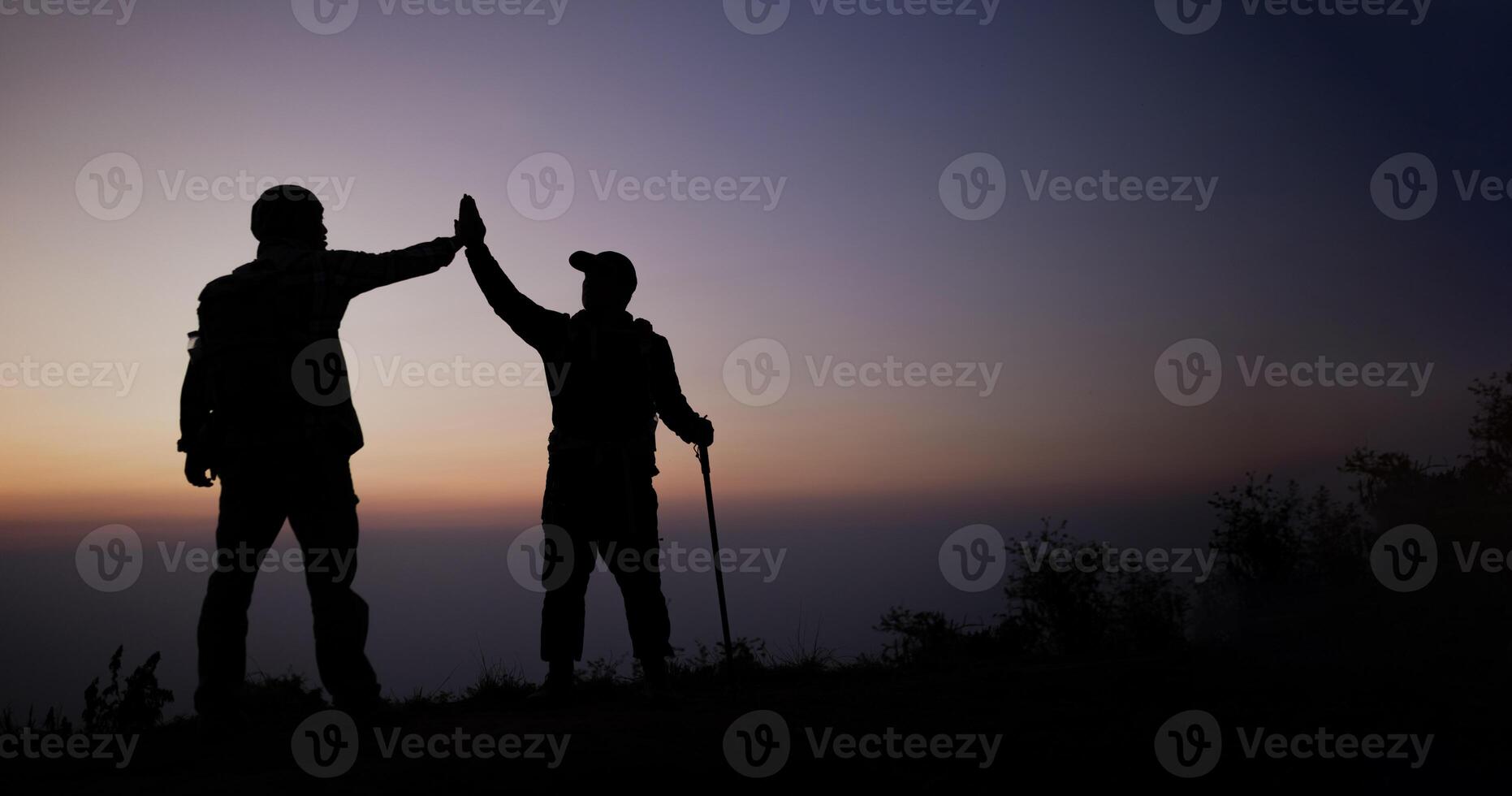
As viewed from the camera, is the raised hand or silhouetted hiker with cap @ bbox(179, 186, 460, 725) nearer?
silhouetted hiker with cap @ bbox(179, 186, 460, 725)

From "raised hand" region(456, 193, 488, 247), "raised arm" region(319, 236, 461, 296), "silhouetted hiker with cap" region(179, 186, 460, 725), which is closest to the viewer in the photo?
"silhouetted hiker with cap" region(179, 186, 460, 725)

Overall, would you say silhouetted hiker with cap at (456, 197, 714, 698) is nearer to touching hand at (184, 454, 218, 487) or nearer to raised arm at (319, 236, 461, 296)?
raised arm at (319, 236, 461, 296)

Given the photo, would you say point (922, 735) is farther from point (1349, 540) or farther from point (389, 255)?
point (1349, 540)

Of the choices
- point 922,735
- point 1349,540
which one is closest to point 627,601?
point 922,735

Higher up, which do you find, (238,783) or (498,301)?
(498,301)

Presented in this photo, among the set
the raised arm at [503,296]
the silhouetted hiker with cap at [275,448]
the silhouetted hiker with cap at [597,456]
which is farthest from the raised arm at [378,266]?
the silhouetted hiker with cap at [597,456]

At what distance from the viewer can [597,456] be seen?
5406 millimetres

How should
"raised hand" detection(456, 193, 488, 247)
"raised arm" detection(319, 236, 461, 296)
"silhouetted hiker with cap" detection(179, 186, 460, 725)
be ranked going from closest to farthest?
"silhouetted hiker with cap" detection(179, 186, 460, 725)
"raised arm" detection(319, 236, 461, 296)
"raised hand" detection(456, 193, 488, 247)

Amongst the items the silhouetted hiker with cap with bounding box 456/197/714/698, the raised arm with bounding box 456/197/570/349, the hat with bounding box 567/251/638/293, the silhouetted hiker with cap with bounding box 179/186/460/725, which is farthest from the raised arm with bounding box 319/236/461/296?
the hat with bounding box 567/251/638/293

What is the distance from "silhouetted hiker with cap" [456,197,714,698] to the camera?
535 cm

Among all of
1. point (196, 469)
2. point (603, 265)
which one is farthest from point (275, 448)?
point (603, 265)

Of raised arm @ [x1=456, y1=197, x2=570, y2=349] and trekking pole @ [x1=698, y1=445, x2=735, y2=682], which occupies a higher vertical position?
raised arm @ [x1=456, y1=197, x2=570, y2=349]

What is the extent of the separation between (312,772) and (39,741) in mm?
2129

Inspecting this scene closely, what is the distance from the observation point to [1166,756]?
4.04 metres
